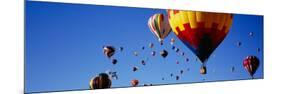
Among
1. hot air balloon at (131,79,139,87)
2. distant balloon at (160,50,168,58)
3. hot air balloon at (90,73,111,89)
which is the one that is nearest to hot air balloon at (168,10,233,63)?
distant balloon at (160,50,168,58)

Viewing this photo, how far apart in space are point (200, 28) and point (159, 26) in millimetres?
363

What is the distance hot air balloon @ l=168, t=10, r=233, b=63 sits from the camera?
280 centimetres

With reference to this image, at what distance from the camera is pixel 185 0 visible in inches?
112

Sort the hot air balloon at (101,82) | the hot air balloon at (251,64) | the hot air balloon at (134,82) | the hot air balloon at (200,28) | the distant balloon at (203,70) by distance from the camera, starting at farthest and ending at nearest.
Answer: the hot air balloon at (251,64) < the distant balloon at (203,70) < the hot air balloon at (200,28) < the hot air balloon at (134,82) < the hot air balloon at (101,82)

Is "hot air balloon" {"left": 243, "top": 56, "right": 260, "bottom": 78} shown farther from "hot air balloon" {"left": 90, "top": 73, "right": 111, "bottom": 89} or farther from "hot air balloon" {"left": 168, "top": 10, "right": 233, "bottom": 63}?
"hot air balloon" {"left": 90, "top": 73, "right": 111, "bottom": 89}

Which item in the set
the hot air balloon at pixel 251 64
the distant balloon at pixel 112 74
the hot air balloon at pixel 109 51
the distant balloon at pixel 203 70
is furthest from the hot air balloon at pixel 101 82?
the hot air balloon at pixel 251 64

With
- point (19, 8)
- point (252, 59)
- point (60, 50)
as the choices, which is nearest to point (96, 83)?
point (60, 50)

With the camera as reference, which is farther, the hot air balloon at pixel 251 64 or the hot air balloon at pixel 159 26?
the hot air balloon at pixel 251 64

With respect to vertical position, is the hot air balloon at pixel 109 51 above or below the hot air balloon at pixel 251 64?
above

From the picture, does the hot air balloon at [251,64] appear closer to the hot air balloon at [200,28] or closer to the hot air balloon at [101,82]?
the hot air balloon at [200,28]

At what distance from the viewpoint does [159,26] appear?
108 inches

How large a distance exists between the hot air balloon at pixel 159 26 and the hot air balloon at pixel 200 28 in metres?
0.05

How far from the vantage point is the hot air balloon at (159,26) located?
8.86 ft

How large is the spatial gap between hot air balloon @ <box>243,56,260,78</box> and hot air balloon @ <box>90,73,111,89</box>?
1.22 metres
